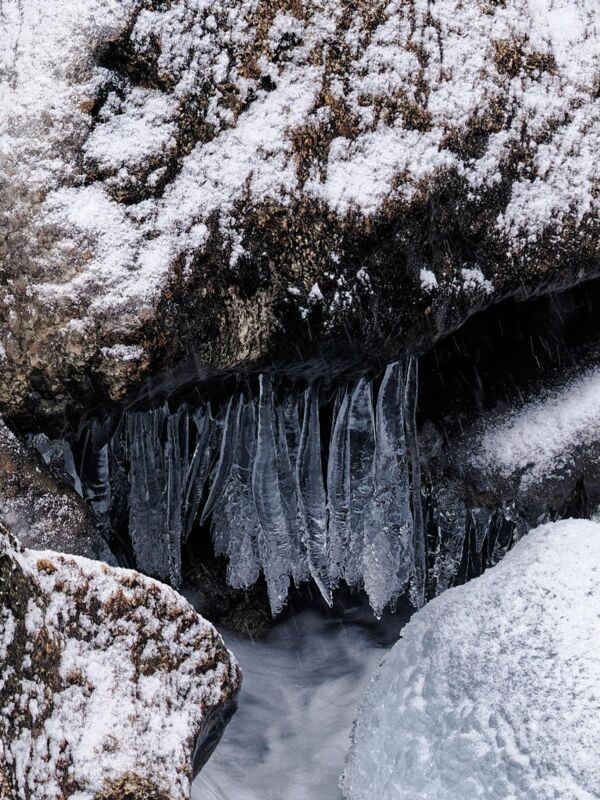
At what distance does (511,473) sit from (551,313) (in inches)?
21.3

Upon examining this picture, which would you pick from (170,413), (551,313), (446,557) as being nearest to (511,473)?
(446,557)

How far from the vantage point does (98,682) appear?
158 cm

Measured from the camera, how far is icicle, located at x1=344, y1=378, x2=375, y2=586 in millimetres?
2623

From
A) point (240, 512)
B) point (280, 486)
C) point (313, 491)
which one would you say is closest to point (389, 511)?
point (313, 491)

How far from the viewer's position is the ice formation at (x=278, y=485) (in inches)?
101

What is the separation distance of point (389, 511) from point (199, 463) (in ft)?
1.92

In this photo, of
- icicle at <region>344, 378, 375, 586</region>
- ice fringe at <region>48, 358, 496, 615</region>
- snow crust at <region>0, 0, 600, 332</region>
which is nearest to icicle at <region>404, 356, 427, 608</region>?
ice fringe at <region>48, 358, 496, 615</region>

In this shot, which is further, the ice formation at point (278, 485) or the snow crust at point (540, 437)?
the snow crust at point (540, 437)

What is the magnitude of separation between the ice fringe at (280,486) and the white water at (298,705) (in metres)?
0.23

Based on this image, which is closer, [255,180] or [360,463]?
[255,180]

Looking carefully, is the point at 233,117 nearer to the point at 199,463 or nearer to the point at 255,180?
the point at 255,180

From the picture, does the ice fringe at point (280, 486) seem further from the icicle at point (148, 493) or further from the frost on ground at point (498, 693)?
the frost on ground at point (498, 693)

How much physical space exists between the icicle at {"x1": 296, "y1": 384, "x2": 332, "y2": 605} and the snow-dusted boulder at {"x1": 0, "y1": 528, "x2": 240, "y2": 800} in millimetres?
920

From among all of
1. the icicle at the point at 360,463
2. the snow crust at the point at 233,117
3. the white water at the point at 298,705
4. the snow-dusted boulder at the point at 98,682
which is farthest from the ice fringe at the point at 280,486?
the snow-dusted boulder at the point at 98,682
